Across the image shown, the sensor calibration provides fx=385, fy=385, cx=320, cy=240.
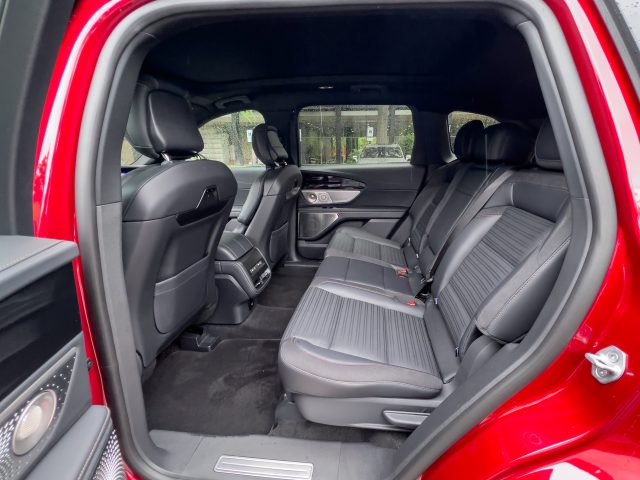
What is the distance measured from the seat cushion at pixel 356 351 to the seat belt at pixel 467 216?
0.39m

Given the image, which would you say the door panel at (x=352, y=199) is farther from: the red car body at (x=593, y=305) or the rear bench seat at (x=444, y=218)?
the red car body at (x=593, y=305)

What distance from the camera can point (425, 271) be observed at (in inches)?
83.1

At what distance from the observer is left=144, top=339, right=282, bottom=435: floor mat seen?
1.52m

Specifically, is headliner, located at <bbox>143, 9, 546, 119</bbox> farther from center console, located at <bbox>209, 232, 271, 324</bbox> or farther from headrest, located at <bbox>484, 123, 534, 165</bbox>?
center console, located at <bbox>209, 232, 271, 324</bbox>

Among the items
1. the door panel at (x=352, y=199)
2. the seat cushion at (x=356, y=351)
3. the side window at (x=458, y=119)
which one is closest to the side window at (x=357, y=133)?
the door panel at (x=352, y=199)

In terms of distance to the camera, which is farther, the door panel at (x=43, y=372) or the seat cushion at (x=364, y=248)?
the seat cushion at (x=364, y=248)

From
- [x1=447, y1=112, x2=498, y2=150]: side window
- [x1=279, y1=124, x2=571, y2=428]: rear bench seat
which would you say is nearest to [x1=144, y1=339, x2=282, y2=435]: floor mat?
[x1=279, y1=124, x2=571, y2=428]: rear bench seat

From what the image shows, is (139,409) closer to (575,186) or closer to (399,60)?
(575,186)

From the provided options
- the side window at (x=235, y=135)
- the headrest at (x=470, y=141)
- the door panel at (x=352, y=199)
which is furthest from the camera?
the door panel at (x=352, y=199)

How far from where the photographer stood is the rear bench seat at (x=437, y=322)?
40.6 inches

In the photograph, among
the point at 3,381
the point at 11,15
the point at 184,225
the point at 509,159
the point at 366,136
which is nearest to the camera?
the point at 3,381

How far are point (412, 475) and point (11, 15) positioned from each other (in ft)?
4.08

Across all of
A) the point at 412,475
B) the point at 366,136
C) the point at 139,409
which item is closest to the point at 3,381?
the point at 139,409

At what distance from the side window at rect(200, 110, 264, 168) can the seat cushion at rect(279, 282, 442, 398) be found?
6.09 feet
